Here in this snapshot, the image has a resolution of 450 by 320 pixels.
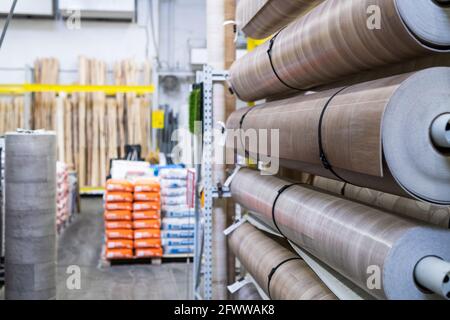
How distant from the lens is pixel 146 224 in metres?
6.84

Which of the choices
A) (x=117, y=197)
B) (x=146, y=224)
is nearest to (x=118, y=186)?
(x=117, y=197)

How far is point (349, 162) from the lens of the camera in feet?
5.31

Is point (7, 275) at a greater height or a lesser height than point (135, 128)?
lesser

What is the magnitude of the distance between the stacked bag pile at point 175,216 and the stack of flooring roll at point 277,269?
11.9ft

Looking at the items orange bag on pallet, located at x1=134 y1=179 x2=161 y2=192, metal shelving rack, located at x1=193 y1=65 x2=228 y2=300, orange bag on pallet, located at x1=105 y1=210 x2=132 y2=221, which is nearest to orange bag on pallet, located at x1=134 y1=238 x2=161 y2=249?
orange bag on pallet, located at x1=105 y1=210 x2=132 y2=221

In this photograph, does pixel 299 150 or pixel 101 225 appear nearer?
pixel 299 150

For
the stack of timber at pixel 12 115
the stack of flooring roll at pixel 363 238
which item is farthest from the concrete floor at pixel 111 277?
the stack of timber at pixel 12 115

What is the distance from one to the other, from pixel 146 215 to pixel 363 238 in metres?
5.47

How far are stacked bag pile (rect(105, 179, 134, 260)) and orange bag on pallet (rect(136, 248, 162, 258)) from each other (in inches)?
5.6

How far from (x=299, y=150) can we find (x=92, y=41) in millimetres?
12613

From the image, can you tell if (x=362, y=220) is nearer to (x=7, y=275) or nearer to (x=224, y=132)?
(x=224, y=132)

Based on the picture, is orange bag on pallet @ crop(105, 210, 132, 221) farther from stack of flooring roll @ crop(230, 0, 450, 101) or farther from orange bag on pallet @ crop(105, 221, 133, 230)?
stack of flooring roll @ crop(230, 0, 450, 101)

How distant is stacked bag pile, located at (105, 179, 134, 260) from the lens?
676 centimetres

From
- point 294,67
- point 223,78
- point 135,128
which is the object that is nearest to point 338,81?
point 294,67
